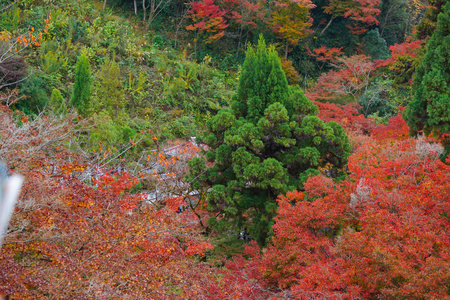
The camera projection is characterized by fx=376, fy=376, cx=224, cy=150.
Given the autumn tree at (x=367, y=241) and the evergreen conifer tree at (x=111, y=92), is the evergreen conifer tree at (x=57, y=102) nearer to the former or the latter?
the evergreen conifer tree at (x=111, y=92)

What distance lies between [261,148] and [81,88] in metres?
8.87

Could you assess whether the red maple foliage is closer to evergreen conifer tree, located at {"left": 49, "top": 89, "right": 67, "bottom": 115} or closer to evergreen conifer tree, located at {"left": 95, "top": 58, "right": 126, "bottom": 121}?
evergreen conifer tree, located at {"left": 95, "top": 58, "right": 126, "bottom": 121}

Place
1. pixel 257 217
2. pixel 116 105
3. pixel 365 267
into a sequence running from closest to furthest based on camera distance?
pixel 365 267, pixel 257 217, pixel 116 105

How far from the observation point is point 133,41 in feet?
74.3

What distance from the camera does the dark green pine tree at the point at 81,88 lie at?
598 inches

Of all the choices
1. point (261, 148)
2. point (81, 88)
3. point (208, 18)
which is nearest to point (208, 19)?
point (208, 18)

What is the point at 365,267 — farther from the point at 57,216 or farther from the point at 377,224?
the point at 57,216

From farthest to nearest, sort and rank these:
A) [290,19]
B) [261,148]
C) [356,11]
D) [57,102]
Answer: [356,11], [290,19], [57,102], [261,148]

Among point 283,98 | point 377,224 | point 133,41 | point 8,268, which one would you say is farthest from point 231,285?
point 133,41

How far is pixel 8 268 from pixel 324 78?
826 inches

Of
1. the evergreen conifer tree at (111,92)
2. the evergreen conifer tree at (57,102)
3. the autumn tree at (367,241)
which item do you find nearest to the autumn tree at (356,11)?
the evergreen conifer tree at (111,92)

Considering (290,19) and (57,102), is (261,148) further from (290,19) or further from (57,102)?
(290,19)

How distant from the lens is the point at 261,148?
33.5ft

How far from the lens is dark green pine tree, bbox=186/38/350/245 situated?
32.4ft
